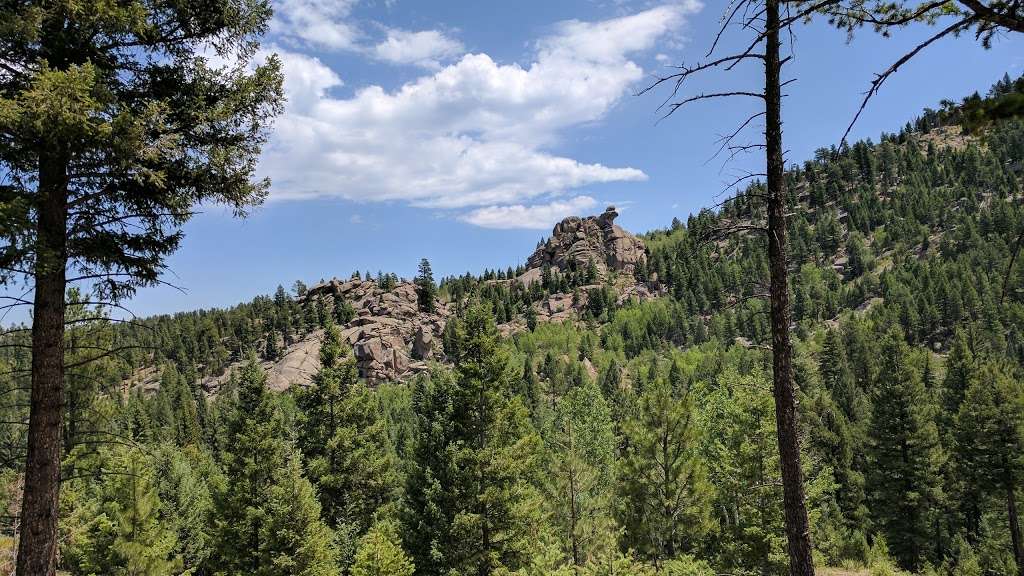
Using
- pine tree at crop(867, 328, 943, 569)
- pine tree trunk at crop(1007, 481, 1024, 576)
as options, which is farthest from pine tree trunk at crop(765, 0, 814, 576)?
pine tree at crop(867, 328, 943, 569)

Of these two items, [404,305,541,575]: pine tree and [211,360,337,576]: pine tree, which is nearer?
[211,360,337,576]: pine tree

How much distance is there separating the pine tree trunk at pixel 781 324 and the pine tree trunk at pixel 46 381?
29.6ft

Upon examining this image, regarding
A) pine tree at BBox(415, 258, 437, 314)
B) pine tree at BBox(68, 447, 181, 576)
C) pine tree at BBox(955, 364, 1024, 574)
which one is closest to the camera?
pine tree at BBox(68, 447, 181, 576)

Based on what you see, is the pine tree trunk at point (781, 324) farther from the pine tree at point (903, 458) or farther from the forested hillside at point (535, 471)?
the pine tree at point (903, 458)

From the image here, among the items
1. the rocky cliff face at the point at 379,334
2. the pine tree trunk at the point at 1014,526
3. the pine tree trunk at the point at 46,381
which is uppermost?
the rocky cliff face at the point at 379,334

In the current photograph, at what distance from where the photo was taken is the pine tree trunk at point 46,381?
6250 mm

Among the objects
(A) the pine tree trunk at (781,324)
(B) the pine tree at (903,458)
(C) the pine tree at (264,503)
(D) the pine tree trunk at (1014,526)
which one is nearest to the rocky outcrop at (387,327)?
(C) the pine tree at (264,503)

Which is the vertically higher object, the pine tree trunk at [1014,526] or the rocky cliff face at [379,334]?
the rocky cliff face at [379,334]

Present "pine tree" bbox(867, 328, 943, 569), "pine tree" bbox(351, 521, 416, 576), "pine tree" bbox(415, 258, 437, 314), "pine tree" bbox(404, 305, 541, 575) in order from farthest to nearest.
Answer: "pine tree" bbox(415, 258, 437, 314), "pine tree" bbox(867, 328, 943, 569), "pine tree" bbox(404, 305, 541, 575), "pine tree" bbox(351, 521, 416, 576)

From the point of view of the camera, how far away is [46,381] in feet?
21.4

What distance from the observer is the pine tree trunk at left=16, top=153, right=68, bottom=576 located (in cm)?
625

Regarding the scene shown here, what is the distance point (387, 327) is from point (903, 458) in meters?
107

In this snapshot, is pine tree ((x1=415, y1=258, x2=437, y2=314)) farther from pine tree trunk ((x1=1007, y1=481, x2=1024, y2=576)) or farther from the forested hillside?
pine tree trunk ((x1=1007, y1=481, x2=1024, y2=576))

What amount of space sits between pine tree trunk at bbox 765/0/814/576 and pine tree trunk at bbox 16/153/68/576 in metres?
9.03
